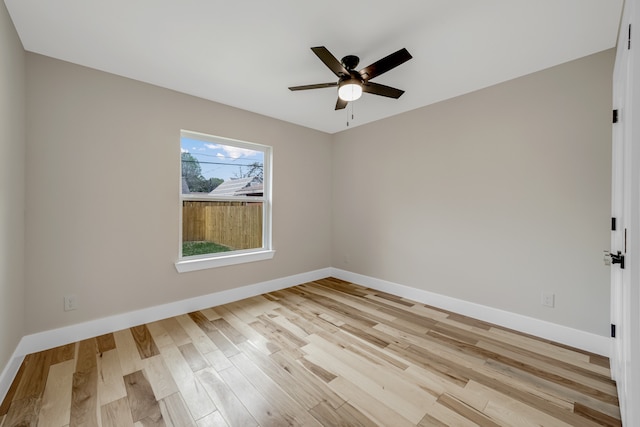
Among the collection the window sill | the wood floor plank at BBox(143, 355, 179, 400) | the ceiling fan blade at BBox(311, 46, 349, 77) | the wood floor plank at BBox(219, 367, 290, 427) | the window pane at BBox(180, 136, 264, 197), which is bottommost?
the wood floor plank at BBox(219, 367, 290, 427)

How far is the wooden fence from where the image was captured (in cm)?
304

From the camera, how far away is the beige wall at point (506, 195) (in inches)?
85.3

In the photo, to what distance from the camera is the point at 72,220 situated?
2.28 m

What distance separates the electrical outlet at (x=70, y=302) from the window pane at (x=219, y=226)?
3.15ft

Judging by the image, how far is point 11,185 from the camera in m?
1.81

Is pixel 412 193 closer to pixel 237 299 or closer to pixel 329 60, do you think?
pixel 329 60

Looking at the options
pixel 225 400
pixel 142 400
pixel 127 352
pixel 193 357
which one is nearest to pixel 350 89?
pixel 225 400

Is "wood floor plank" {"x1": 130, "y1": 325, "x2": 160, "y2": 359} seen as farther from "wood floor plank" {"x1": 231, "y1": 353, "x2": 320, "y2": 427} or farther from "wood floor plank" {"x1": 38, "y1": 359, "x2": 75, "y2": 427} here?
"wood floor plank" {"x1": 231, "y1": 353, "x2": 320, "y2": 427}

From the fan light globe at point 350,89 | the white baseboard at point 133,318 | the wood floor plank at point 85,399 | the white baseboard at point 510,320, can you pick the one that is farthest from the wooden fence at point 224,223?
the fan light globe at point 350,89

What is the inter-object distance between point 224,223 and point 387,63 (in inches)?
100

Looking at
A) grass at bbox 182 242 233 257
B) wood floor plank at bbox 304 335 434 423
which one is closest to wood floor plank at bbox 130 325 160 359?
grass at bbox 182 242 233 257

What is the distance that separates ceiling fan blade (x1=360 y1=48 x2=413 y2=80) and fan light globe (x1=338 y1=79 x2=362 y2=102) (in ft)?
0.28

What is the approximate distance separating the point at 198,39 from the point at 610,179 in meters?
3.37

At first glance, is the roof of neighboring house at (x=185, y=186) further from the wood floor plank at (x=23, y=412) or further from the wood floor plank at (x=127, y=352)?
the wood floor plank at (x=23, y=412)
